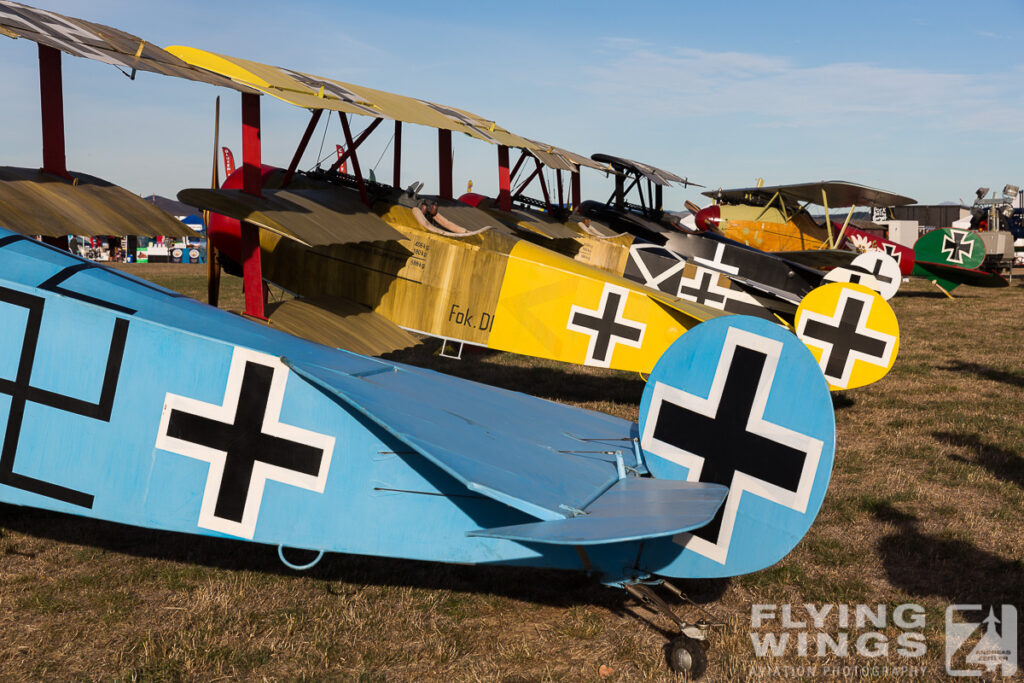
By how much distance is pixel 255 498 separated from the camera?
11.3ft

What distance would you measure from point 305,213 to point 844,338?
499 centimetres


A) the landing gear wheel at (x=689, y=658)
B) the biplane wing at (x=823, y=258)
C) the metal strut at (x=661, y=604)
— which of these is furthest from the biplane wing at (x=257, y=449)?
the biplane wing at (x=823, y=258)

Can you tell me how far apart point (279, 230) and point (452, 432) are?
333 centimetres

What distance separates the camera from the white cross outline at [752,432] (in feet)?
10.4

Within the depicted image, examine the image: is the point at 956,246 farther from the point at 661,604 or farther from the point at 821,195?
the point at 661,604

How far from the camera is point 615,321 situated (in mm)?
7484

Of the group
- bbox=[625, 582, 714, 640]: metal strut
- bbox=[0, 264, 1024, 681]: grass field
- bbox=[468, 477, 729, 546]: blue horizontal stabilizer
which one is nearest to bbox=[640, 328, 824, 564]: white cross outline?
bbox=[468, 477, 729, 546]: blue horizontal stabilizer

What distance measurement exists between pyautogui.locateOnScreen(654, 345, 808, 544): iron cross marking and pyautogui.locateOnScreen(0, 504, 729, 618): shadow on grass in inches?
37.6

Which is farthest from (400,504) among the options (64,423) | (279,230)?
(279,230)

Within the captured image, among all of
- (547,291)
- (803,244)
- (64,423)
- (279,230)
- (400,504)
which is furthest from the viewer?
(803,244)

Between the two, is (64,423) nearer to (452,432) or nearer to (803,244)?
(452,432)

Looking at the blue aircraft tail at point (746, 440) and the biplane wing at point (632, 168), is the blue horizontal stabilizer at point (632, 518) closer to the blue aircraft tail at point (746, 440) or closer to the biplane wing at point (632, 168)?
the blue aircraft tail at point (746, 440)

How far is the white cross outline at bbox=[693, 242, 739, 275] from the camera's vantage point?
11109mm

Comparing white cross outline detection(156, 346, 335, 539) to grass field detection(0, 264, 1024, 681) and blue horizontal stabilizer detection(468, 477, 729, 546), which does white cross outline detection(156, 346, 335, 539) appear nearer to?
grass field detection(0, 264, 1024, 681)
